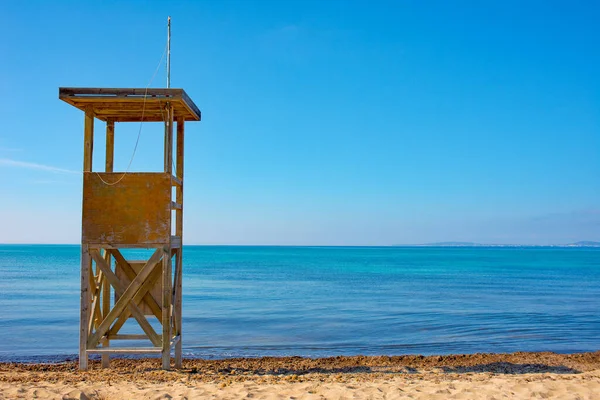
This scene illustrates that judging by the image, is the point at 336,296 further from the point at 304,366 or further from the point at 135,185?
the point at 135,185

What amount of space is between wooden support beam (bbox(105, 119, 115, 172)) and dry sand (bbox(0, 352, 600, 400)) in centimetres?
391

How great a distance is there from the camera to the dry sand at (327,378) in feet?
26.4

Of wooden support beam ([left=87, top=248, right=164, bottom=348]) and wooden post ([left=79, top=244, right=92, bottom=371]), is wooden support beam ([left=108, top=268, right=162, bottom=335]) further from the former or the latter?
wooden post ([left=79, top=244, right=92, bottom=371])

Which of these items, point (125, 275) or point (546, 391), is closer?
point (546, 391)

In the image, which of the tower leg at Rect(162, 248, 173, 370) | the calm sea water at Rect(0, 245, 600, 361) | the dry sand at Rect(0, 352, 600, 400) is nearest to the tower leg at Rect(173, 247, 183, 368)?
the dry sand at Rect(0, 352, 600, 400)

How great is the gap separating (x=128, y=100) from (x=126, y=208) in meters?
1.85

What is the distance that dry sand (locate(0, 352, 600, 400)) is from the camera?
26.4 feet

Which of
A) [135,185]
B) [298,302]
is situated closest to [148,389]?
[135,185]

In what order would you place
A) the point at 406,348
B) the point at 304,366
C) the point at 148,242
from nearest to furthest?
the point at 148,242
the point at 304,366
the point at 406,348

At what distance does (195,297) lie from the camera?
27719mm

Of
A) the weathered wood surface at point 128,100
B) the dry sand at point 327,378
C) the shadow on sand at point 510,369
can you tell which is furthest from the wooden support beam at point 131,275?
the shadow on sand at point 510,369

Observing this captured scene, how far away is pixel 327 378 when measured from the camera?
9719 mm

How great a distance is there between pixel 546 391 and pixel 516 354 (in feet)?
15.5

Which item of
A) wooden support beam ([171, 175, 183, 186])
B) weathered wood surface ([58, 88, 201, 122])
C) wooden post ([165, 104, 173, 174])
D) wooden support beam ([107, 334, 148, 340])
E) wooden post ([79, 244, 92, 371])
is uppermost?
weathered wood surface ([58, 88, 201, 122])
